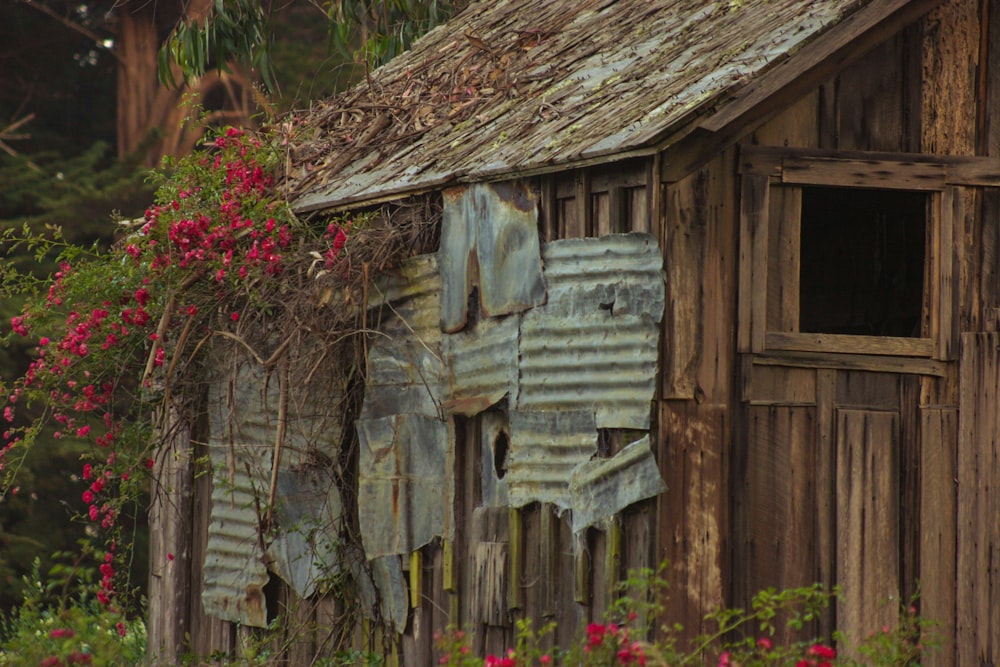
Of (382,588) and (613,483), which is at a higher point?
(613,483)

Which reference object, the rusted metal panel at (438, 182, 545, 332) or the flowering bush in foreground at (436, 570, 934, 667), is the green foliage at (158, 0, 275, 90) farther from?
the flowering bush in foreground at (436, 570, 934, 667)

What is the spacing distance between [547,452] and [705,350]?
1.05 metres

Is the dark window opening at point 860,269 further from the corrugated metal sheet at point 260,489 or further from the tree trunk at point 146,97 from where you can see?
the tree trunk at point 146,97

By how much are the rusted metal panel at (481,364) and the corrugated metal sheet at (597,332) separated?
0.37 ft

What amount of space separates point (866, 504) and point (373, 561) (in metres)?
3.11

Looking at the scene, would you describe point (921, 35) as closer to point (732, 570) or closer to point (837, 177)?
point (837, 177)

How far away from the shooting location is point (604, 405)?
7.83m

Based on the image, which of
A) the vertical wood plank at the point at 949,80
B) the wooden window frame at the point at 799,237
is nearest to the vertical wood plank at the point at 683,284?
the wooden window frame at the point at 799,237

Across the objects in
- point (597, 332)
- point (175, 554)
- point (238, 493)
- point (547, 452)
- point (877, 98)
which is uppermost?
point (877, 98)

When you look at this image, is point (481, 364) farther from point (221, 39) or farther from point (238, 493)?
point (221, 39)

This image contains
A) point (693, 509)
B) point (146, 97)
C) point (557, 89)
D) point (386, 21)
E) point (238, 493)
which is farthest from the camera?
point (146, 97)

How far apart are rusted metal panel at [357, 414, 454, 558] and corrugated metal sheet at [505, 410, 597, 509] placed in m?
0.76

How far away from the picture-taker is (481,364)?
8.69m

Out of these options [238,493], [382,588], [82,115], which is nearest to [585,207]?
[382,588]
